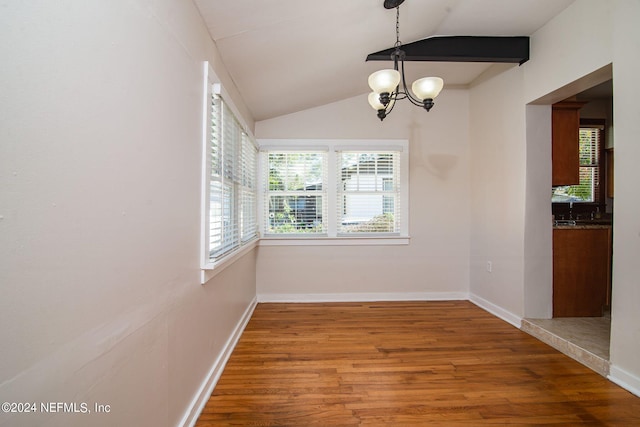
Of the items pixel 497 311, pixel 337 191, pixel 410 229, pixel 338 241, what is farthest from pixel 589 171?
pixel 338 241

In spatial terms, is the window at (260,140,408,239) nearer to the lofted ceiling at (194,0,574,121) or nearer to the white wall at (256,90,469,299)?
the white wall at (256,90,469,299)

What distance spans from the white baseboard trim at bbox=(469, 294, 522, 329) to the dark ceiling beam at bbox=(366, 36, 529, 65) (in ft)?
8.26

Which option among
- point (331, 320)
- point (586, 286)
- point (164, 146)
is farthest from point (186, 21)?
point (586, 286)

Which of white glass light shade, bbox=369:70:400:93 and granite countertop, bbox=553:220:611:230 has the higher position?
white glass light shade, bbox=369:70:400:93

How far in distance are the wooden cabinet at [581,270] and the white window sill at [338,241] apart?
1.53 m

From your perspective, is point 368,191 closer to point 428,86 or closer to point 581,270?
point 428,86

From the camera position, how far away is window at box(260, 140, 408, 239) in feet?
11.9

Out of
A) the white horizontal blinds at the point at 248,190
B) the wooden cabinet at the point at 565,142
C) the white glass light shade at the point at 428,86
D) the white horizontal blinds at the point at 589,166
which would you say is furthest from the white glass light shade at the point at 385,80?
the white horizontal blinds at the point at 589,166

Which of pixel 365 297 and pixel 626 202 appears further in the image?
pixel 365 297

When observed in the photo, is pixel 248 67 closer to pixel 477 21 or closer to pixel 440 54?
pixel 440 54

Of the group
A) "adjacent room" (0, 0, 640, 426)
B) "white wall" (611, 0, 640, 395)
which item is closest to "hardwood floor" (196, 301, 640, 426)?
"adjacent room" (0, 0, 640, 426)

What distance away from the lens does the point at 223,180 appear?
200cm

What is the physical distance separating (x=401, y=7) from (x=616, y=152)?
178cm

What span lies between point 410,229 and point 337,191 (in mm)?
1069
